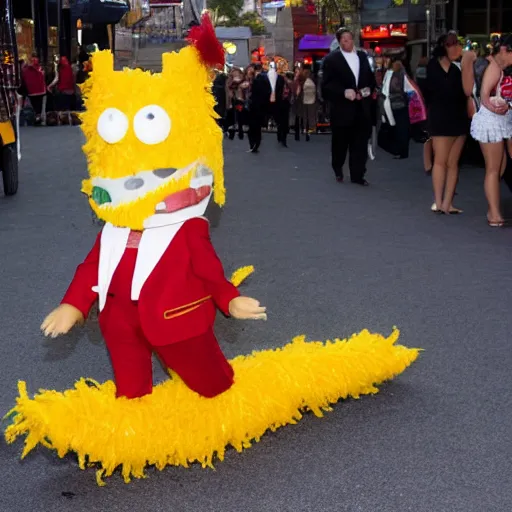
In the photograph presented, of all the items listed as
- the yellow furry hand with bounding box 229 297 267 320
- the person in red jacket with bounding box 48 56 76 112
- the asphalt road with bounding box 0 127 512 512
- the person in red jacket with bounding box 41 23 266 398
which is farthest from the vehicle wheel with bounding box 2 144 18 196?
the person in red jacket with bounding box 48 56 76 112

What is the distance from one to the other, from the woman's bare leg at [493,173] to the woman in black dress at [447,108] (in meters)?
0.47

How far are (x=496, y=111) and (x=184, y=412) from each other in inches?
219

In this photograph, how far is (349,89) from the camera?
11.7m

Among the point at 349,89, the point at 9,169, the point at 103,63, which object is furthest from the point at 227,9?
the point at 103,63

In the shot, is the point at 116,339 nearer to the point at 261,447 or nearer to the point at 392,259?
the point at 261,447

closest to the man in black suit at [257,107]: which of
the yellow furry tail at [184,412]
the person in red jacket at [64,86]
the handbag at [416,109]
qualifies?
the handbag at [416,109]

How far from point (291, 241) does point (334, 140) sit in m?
4.07

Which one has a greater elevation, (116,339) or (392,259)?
(116,339)

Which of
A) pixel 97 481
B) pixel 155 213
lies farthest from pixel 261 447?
pixel 155 213

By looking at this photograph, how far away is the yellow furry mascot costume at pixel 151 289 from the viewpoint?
11.5 feet

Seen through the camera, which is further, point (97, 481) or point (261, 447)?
point (261, 447)

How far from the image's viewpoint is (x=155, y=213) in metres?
3.57

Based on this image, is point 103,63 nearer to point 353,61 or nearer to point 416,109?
point 353,61

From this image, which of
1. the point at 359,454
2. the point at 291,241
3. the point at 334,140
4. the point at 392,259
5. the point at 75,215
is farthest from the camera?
the point at 334,140
